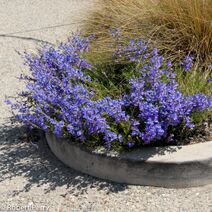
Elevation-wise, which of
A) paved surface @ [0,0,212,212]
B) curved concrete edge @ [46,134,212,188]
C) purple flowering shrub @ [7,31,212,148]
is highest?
purple flowering shrub @ [7,31,212,148]

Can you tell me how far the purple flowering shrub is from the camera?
3.10 metres

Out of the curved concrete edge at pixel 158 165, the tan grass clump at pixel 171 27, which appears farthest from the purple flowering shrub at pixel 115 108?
the tan grass clump at pixel 171 27

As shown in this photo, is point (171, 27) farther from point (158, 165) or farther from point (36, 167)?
point (36, 167)

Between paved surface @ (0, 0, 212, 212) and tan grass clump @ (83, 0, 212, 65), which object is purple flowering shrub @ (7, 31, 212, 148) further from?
tan grass clump @ (83, 0, 212, 65)

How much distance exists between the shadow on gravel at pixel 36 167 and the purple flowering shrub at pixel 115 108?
0.91ft

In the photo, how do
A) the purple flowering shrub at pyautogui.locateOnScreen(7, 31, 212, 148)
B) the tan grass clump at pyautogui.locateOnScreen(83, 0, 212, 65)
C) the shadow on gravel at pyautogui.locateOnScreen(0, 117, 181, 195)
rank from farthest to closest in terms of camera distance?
the tan grass clump at pyautogui.locateOnScreen(83, 0, 212, 65)
the shadow on gravel at pyautogui.locateOnScreen(0, 117, 181, 195)
the purple flowering shrub at pyautogui.locateOnScreen(7, 31, 212, 148)

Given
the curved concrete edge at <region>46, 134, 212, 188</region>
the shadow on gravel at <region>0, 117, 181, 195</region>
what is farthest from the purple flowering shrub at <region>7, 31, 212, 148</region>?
the shadow on gravel at <region>0, 117, 181, 195</region>

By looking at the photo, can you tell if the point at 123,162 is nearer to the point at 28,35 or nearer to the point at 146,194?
the point at 146,194

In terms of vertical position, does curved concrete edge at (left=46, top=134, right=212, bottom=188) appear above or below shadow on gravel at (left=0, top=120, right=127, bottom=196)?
above

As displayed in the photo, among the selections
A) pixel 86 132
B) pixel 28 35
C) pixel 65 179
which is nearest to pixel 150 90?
pixel 86 132

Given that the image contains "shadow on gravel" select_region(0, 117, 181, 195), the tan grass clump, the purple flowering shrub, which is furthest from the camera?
the tan grass clump

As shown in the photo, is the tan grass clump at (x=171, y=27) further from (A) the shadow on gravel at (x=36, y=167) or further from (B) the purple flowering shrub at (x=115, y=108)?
(A) the shadow on gravel at (x=36, y=167)

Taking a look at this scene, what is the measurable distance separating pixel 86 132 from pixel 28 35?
3905 millimetres

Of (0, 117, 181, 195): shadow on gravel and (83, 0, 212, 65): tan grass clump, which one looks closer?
(0, 117, 181, 195): shadow on gravel
